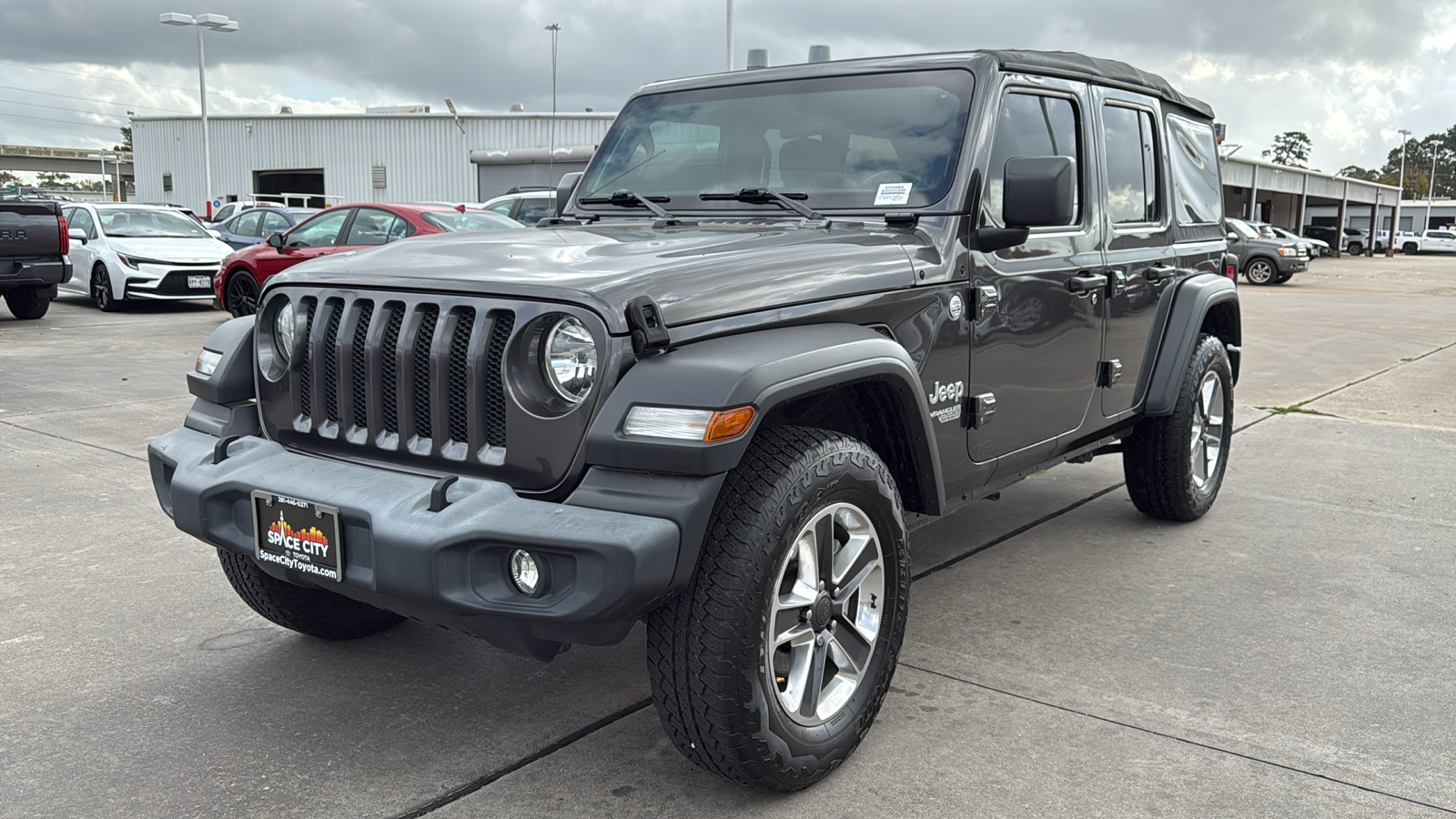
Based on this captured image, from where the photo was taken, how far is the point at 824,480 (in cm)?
283

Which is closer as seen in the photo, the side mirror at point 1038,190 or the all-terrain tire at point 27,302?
the side mirror at point 1038,190

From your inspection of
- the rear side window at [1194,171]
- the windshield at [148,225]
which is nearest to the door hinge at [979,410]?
the rear side window at [1194,171]

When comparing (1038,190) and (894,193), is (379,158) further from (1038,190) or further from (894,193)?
(1038,190)

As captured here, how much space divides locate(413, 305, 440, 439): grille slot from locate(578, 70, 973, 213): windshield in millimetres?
1321

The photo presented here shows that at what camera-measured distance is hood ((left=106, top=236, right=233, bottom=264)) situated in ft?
50.4

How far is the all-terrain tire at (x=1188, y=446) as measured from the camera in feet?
17.0

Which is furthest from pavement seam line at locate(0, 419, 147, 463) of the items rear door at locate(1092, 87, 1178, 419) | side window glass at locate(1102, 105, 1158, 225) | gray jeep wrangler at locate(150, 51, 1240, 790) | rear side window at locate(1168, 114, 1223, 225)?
rear side window at locate(1168, 114, 1223, 225)

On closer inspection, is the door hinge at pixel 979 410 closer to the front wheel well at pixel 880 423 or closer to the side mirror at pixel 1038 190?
the front wheel well at pixel 880 423

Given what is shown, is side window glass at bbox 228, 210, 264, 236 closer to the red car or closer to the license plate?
the red car

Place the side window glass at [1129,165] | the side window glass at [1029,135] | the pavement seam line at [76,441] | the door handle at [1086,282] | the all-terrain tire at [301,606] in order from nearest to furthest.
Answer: the all-terrain tire at [301,606]
the side window glass at [1029,135]
the door handle at [1086,282]
the side window glass at [1129,165]
the pavement seam line at [76,441]

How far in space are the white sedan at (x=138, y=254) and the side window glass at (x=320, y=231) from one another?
3.22 metres

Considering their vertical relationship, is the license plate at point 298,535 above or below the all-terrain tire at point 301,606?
above

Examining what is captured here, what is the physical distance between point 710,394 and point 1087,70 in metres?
2.76

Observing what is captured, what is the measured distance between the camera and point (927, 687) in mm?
3607
